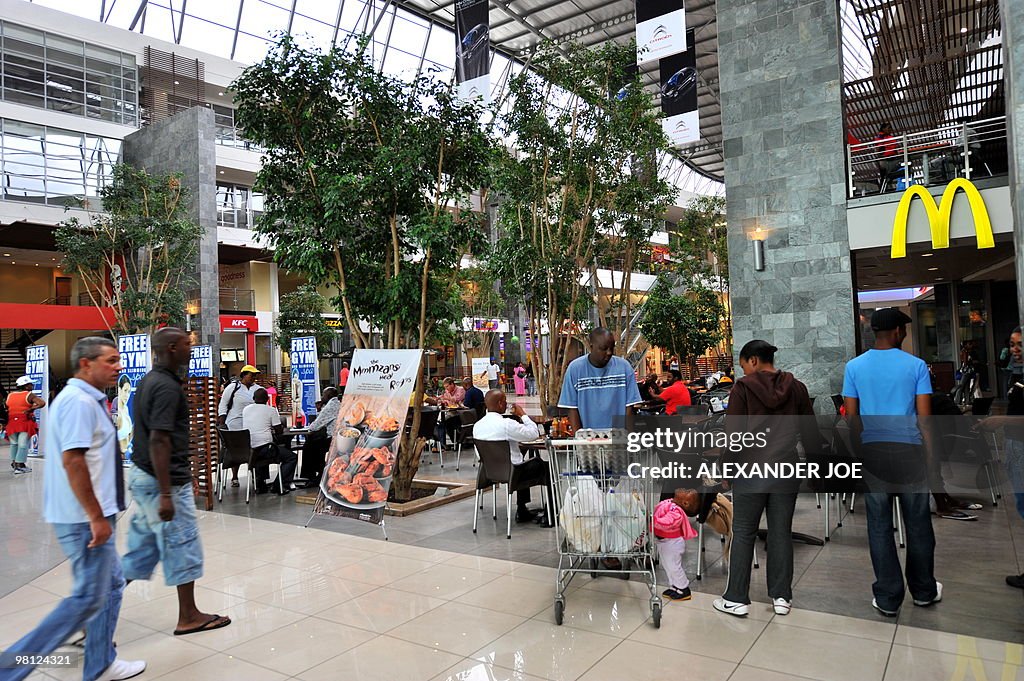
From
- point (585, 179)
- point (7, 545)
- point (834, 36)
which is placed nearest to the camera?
point (7, 545)

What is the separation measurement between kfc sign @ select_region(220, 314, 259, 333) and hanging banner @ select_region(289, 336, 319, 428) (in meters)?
15.3

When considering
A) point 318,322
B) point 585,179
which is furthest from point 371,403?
point 318,322

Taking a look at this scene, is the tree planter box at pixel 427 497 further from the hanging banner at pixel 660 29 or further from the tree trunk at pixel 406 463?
the hanging banner at pixel 660 29

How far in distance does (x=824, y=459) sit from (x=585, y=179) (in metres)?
7.72

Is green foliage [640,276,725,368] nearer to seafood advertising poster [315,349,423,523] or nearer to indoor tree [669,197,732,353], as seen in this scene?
indoor tree [669,197,732,353]

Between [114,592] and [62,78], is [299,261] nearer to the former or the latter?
[114,592]

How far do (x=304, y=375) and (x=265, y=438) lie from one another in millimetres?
4564

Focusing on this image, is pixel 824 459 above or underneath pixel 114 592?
above

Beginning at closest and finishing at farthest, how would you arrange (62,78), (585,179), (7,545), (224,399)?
(7,545) → (224,399) → (585,179) → (62,78)

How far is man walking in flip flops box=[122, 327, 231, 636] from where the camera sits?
344 centimetres

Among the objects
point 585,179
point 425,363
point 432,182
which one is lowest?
point 425,363

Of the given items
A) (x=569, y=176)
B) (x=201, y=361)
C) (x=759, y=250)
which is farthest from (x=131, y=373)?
(x=759, y=250)

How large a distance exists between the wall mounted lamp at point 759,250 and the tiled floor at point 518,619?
4422 millimetres

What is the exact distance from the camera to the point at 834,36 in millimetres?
8680
